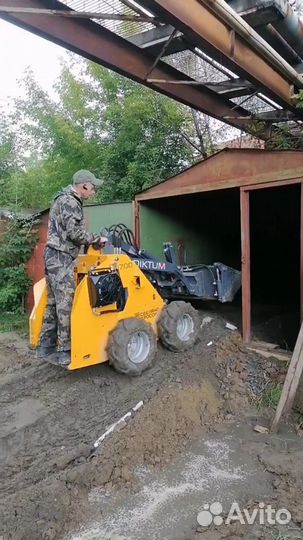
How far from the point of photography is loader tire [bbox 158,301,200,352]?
4652 mm

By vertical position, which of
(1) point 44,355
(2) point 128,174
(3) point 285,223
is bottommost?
(1) point 44,355

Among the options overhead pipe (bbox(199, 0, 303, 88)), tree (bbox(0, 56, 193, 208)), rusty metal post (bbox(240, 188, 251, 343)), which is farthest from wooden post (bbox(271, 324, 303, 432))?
tree (bbox(0, 56, 193, 208))

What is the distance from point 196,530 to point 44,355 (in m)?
2.16

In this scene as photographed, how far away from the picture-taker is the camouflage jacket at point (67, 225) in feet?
13.0

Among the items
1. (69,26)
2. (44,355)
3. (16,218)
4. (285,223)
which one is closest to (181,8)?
(69,26)

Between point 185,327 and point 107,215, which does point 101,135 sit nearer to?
point 107,215

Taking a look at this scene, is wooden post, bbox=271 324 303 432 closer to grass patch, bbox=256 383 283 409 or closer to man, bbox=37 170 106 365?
grass patch, bbox=256 383 283 409

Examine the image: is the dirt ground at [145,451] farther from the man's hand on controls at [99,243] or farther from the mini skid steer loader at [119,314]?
the man's hand on controls at [99,243]

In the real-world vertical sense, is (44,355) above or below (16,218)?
below

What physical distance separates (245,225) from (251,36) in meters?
2.08

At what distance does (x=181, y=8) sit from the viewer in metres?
3.34

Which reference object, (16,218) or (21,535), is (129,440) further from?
(16,218)

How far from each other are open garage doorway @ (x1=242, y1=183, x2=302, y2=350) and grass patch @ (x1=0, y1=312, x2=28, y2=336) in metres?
3.99

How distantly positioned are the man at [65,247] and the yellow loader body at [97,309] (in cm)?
14
